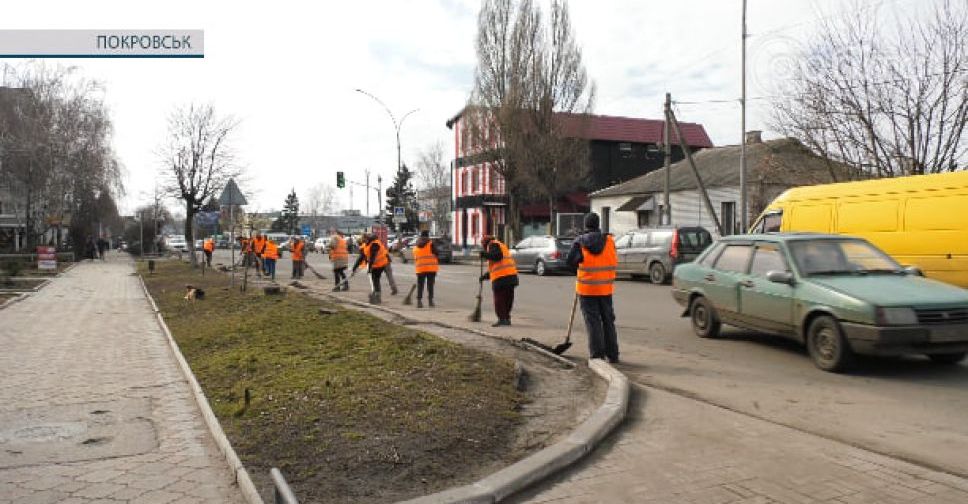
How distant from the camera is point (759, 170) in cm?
2802

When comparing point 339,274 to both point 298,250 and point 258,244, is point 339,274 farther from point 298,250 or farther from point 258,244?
point 258,244

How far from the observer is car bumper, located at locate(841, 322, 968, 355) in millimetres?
6504

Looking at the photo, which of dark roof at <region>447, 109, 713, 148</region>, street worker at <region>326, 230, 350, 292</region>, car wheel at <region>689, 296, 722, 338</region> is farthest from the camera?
dark roof at <region>447, 109, 713, 148</region>

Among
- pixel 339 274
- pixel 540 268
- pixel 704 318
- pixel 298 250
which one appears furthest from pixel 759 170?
pixel 704 318

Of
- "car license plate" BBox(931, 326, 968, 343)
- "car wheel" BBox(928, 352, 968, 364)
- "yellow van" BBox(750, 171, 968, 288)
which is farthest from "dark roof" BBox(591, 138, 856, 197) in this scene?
"car license plate" BBox(931, 326, 968, 343)

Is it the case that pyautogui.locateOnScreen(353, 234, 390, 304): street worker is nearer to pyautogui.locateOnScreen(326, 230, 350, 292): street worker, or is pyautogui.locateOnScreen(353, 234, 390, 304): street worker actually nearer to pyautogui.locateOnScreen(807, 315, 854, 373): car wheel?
pyautogui.locateOnScreen(326, 230, 350, 292): street worker

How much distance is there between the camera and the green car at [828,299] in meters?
6.57

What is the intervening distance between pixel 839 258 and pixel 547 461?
17.3ft

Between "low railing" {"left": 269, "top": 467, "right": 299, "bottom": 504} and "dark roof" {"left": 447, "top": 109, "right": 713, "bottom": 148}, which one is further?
"dark roof" {"left": 447, "top": 109, "right": 713, "bottom": 148}

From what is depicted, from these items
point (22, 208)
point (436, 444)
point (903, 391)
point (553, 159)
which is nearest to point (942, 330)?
point (903, 391)

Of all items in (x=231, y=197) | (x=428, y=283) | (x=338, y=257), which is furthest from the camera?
(x=338, y=257)

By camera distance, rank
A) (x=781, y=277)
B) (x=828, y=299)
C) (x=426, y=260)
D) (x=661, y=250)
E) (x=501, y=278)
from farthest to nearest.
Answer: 1. (x=661, y=250)
2. (x=426, y=260)
3. (x=501, y=278)
4. (x=781, y=277)
5. (x=828, y=299)

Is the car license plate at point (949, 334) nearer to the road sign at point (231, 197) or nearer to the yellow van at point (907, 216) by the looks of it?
the yellow van at point (907, 216)

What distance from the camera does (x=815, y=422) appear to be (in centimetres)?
533
